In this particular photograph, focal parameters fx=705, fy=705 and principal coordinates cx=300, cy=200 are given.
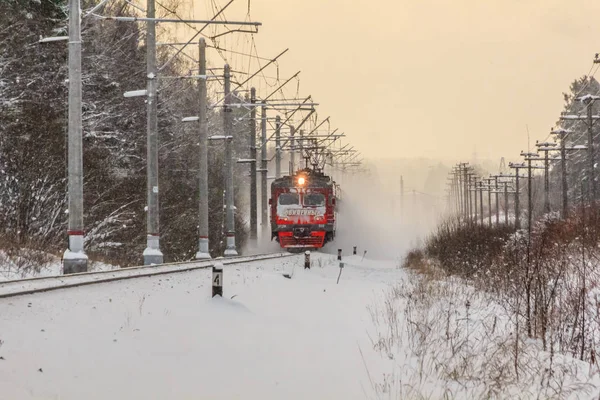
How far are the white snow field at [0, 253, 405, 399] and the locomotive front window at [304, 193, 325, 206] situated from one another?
19005 millimetres

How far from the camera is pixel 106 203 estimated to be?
80.3 feet

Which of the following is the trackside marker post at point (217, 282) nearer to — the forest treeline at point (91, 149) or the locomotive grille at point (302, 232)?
the forest treeline at point (91, 149)

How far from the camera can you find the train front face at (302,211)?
32.0 metres

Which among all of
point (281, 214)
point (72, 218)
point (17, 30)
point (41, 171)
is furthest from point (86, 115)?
point (72, 218)

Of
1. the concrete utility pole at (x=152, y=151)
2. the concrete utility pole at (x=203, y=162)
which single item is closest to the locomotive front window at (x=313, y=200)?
the concrete utility pole at (x=203, y=162)

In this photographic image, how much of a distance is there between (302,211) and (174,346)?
78.0ft

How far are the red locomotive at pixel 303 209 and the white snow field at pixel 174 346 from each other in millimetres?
18962

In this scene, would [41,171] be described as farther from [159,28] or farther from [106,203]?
[159,28]

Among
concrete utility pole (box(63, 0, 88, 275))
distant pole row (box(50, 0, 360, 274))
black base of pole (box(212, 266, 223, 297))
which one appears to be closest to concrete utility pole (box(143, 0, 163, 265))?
distant pole row (box(50, 0, 360, 274))

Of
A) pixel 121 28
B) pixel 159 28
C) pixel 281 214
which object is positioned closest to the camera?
pixel 281 214

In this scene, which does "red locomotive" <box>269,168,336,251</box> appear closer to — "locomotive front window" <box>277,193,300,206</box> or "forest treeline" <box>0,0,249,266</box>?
"locomotive front window" <box>277,193,300,206</box>

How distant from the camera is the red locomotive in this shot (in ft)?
105

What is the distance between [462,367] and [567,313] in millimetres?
2997

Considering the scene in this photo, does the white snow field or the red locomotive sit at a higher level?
the red locomotive
